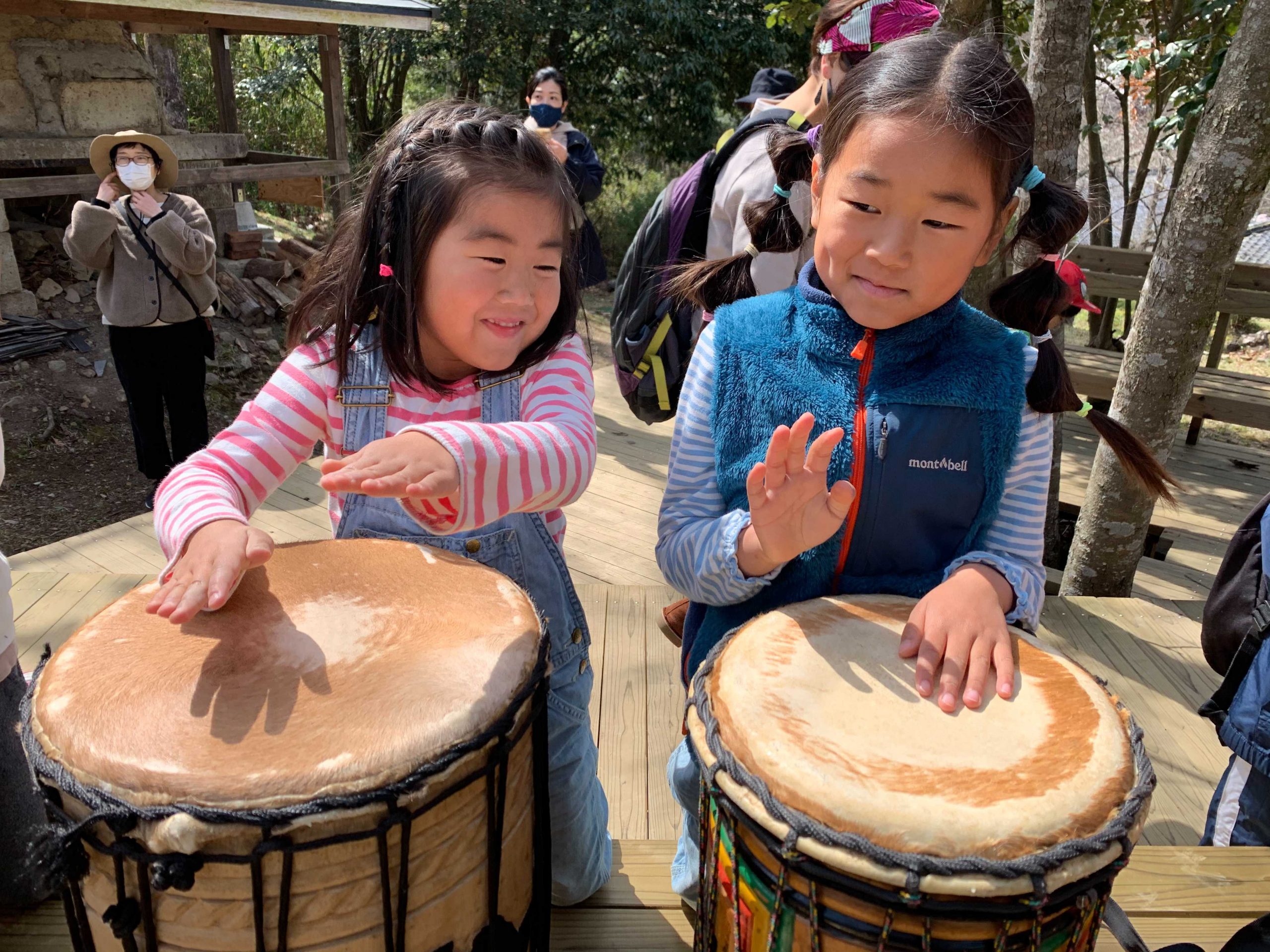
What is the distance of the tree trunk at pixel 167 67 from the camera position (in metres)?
8.12

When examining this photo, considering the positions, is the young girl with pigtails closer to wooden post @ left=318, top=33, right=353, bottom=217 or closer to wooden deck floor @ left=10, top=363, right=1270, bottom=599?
wooden deck floor @ left=10, top=363, right=1270, bottom=599

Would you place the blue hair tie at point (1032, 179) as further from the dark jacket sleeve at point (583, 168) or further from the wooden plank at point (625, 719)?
the dark jacket sleeve at point (583, 168)

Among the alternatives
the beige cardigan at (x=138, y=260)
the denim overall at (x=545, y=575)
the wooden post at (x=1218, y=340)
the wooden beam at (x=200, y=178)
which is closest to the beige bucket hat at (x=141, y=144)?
the beige cardigan at (x=138, y=260)

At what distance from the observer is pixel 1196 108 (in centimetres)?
435

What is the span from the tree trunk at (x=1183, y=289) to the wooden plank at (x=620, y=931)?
2.09 meters

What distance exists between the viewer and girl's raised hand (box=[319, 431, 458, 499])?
94 cm

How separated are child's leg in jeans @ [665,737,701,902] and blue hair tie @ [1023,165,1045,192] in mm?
984

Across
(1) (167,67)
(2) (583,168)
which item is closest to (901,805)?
(2) (583,168)

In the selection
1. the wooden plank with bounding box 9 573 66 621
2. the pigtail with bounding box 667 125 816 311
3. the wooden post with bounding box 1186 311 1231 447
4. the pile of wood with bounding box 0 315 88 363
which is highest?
the pigtail with bounding box 667 125 816 311

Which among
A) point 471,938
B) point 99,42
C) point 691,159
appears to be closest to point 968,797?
point 471,938

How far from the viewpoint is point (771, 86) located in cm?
293

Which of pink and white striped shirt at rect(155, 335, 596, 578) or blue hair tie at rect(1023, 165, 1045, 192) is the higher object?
blue hair tie at rect(1023, 165, 1045, 192)

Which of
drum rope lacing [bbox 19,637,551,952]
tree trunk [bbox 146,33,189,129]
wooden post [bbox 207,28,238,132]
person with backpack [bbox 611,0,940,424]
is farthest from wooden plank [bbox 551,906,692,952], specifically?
tree trunk [bbox 146,33,189,129]

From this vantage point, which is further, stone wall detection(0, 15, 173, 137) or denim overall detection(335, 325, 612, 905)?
stone wall detection(0, 15, 173, 137)
